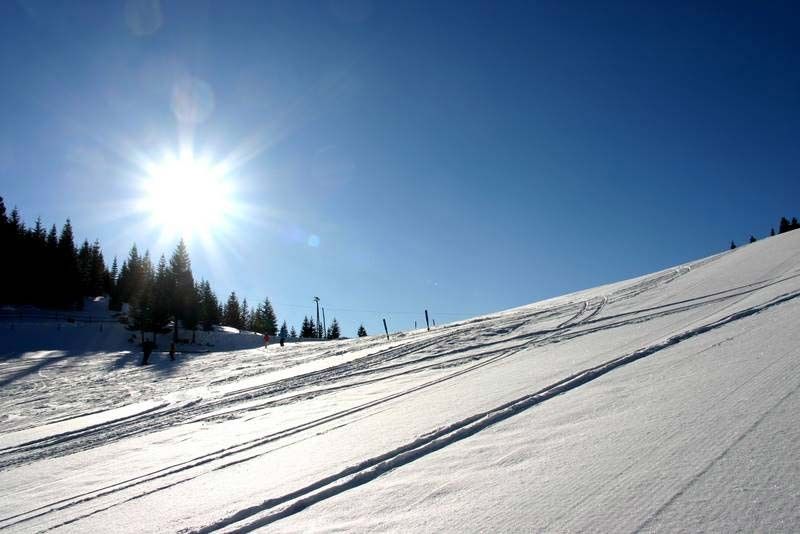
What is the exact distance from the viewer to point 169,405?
468 inches

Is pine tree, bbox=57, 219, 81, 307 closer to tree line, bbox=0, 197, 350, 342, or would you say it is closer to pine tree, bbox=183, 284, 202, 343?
tree line, bbox=0, 197, 350, 342

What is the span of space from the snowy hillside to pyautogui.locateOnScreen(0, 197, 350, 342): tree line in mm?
43590

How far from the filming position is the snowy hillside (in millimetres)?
2529

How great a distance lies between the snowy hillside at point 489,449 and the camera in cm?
253

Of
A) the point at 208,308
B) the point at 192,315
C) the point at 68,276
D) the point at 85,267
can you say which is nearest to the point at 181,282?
the point at 192,315

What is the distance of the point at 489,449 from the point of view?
12.2ft

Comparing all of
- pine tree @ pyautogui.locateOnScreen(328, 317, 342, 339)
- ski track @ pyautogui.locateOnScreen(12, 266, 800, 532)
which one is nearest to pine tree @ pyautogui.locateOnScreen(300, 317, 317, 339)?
pine tree @ pyautogui.locateOnScreen(328, 317, 342, 339)

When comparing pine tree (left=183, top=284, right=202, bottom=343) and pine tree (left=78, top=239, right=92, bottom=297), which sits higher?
pine tree (left=78, top=239, right=92, bottom=297)

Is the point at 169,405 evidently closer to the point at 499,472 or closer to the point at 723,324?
the point at 499,472

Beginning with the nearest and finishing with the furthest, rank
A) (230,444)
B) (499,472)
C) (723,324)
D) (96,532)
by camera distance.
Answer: (499,472) → (96,532) → (230,444) → (723,324)

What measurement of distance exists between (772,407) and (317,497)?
3621mm

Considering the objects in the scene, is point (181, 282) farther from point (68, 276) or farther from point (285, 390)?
point (285, 390)

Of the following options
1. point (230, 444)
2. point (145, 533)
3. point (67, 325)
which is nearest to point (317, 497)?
point (145, 533)

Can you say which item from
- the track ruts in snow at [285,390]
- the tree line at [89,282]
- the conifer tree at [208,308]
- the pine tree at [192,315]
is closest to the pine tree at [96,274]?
the tree line at [89,282]
